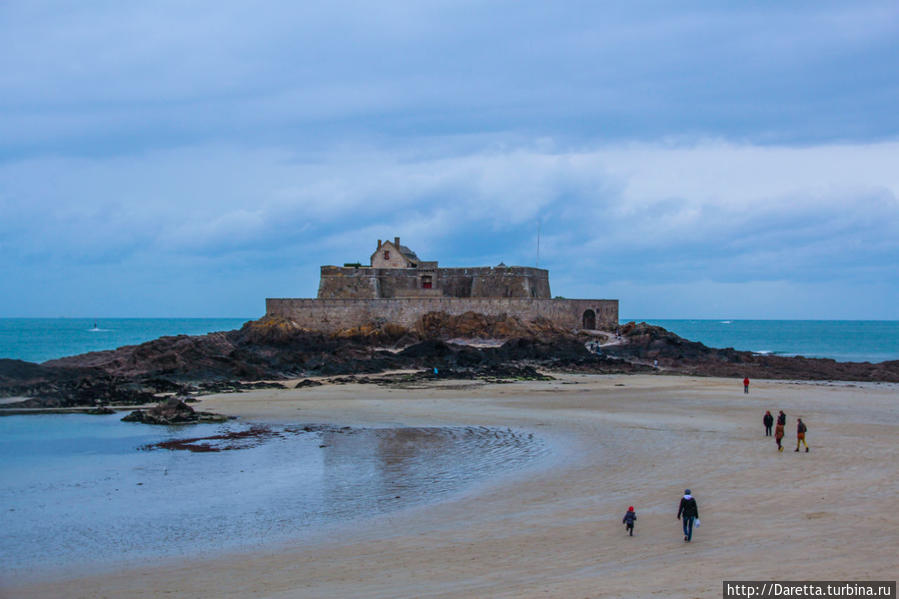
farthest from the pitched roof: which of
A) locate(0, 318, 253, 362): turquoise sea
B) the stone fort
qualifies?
locate(0, 318, 253, 362): turquoise sea

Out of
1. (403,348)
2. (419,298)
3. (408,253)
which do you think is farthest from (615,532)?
(408,253)

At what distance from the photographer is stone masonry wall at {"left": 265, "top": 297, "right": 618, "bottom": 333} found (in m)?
42.9

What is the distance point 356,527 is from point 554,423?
9.21m

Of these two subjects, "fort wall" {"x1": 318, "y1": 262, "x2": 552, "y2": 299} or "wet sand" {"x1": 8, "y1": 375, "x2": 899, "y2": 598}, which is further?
"fort wall" {"x1": 318, "y1": 262, "x2": 552, "y2": 299}

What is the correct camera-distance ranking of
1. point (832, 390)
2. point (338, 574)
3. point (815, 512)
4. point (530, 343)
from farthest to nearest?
point (530, 343)
point (832, 390)
point (815, 512)
point (338, 574)

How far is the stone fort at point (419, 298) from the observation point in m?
43.0

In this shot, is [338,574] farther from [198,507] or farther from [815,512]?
[815,512]

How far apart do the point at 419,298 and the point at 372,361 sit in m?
10.5

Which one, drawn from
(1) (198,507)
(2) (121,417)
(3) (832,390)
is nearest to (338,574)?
(1) (198,507)

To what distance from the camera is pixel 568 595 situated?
7109 mm

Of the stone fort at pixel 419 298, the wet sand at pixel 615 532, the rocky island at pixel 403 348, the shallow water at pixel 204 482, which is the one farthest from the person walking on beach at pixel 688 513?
the stone fort at pixel 419 298

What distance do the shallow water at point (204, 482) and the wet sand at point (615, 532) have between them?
29.1 inches

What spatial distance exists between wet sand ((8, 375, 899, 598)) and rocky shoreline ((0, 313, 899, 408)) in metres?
13.9

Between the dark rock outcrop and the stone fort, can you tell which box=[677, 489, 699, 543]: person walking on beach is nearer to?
the dark rock outcrop
